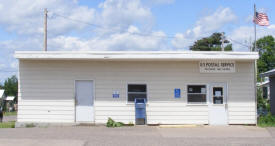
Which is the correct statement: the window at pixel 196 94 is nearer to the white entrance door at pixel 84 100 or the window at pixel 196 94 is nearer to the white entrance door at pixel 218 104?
the white entrance door at pixel 218 104

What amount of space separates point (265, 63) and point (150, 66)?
46106 mm

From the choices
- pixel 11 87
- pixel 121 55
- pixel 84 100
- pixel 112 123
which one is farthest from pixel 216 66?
pixel 11 87

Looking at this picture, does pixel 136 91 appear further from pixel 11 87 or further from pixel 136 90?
pixel 11 87

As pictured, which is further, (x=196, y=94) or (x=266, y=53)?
(x=266, y=53)

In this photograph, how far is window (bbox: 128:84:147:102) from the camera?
1565cm

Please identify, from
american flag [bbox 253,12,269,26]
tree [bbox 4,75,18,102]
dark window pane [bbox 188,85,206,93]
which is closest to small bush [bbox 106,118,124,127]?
dark window pane [bbox 188,85,206,93]

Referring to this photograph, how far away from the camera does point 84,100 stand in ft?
51.3

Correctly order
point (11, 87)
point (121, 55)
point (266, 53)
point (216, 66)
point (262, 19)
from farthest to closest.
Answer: point (11, 87) → point (266, 53) → point (262, 19) → point (216, 66) → point (121, 55)

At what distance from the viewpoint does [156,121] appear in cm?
1559

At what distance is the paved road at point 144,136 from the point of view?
35.8 ft

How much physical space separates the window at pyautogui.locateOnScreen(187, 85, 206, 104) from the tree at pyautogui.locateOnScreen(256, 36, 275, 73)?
4344 cm

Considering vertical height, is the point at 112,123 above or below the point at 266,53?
below

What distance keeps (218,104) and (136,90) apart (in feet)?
12.2

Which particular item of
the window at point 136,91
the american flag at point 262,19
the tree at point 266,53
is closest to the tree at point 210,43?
the tree at point 266,53
